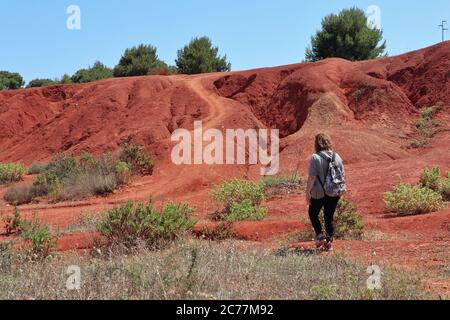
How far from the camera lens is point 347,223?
330 inches

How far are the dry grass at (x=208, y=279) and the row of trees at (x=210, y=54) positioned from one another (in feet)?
85.0

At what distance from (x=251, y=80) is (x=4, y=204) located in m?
12.0

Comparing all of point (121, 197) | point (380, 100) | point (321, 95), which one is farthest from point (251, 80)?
point (121, 197)

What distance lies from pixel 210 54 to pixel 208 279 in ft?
108

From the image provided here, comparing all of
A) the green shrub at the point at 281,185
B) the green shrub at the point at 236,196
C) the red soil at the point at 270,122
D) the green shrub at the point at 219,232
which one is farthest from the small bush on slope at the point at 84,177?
the green shrub at the point at 219,232

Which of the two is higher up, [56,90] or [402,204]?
[56,90]

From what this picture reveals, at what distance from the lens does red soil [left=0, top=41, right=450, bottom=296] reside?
11.5 meters

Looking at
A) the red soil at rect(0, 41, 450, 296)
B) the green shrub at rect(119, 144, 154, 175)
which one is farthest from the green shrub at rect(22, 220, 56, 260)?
the green shrub at rect(119, 144, 154, 175)

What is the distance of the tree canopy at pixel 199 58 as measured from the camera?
3609cm

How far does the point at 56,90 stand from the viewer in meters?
29.2

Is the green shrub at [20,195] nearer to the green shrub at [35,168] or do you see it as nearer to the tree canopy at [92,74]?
the green shrub at [35,168]

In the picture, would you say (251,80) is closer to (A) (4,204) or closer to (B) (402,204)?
(A) (4,204)

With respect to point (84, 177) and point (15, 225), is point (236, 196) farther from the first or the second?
point (84, 177)

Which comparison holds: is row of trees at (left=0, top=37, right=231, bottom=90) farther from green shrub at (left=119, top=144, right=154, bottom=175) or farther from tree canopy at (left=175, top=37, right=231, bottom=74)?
green shrub at (left=119, top=144, right=154, bottom=175)
